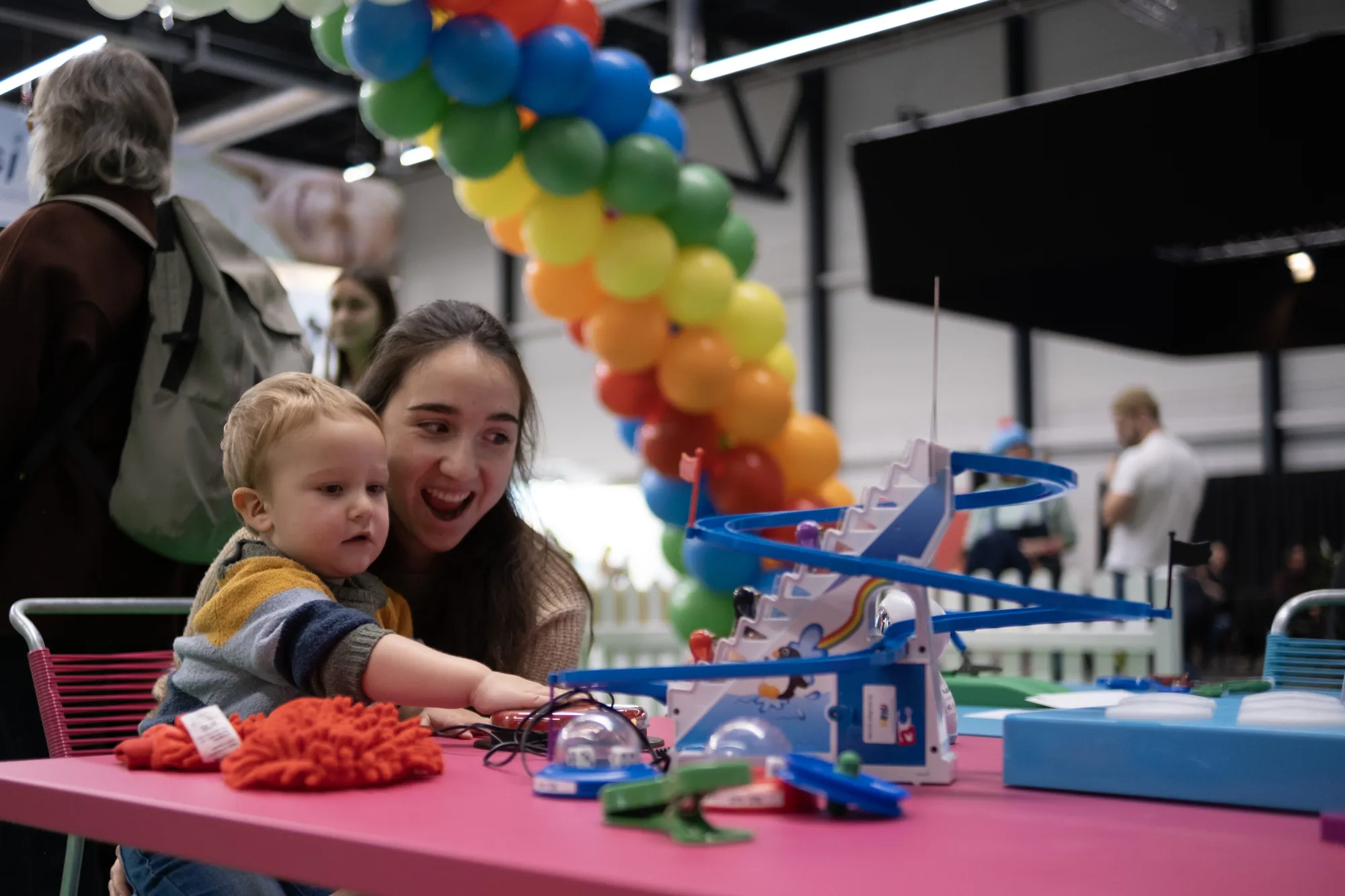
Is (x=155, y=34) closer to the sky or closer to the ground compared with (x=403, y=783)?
closer to the sky

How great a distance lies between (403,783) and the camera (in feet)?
3.34

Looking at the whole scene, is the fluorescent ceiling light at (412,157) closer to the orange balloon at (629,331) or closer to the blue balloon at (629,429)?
the blue balloon at (629,429)

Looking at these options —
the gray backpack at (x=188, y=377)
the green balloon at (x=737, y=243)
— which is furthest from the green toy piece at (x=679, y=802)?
the green balloon at (x=737, y=243)

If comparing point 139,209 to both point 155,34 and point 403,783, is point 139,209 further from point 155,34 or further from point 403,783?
point 155,34

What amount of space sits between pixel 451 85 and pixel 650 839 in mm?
3546

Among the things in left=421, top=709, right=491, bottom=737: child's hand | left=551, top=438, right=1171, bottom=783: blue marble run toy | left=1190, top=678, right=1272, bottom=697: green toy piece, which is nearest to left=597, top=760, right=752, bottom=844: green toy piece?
left=551, top=438, right=1171, bottom=783: blue marble run toy

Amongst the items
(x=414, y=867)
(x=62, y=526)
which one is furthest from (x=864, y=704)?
(x=62, y=526)

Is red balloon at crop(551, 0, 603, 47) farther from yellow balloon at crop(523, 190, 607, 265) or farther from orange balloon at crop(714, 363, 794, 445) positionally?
orange balloon at crop(714, 363, 794, 445)

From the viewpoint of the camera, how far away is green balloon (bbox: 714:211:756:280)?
16.6ft

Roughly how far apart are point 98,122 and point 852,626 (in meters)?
1.72

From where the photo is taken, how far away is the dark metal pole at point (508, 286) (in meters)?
13.7

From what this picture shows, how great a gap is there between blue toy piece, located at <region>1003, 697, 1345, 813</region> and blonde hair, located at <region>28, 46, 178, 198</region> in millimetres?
1818

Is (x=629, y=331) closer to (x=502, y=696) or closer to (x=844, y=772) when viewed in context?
(x=502, y=696)

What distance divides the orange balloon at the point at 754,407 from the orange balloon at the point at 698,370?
0.07m
